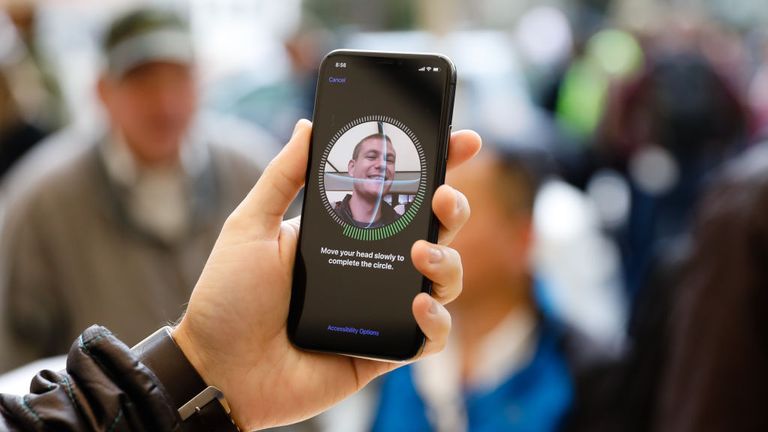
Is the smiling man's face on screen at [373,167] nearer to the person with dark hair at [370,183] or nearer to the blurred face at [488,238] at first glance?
the person with dark hair at [370,183]

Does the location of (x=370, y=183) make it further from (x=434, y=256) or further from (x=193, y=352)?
(x=193, y=352)

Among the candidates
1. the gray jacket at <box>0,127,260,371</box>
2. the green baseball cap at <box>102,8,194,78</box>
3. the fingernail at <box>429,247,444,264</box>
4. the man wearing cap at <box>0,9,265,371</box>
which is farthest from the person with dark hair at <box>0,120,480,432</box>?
the green baseball cap at <box>102,8,194,78</box>

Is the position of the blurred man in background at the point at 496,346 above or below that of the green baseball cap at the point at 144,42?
below

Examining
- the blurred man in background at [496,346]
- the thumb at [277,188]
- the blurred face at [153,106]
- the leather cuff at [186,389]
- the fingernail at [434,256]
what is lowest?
the blurred man in background at [496,346]

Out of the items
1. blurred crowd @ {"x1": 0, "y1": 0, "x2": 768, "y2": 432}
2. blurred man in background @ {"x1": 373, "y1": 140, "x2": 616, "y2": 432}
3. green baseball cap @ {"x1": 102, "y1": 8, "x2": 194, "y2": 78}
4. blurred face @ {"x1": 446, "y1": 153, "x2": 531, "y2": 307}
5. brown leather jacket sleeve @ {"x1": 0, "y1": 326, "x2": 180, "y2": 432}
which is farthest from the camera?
green baseball cap @ {"x1": 102, "y1": 8, "x2": 194, "y2": 78}

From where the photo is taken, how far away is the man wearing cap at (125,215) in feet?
8.21

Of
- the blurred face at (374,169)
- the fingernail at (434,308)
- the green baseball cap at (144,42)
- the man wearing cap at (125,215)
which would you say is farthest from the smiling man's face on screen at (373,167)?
the green baseball cap at (144,42)

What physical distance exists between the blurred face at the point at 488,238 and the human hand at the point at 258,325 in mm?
1160

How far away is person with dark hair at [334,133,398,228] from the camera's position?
109cm

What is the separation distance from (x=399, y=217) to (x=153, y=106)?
186cm

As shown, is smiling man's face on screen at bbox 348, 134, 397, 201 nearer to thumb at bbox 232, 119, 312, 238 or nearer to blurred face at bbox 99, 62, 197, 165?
thumb at bbox 232, 119, 312, 238

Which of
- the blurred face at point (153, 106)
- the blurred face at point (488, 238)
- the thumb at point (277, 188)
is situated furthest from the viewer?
the blurred face at point (153, 106)

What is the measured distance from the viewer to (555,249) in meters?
3.94

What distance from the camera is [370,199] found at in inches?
43.3
